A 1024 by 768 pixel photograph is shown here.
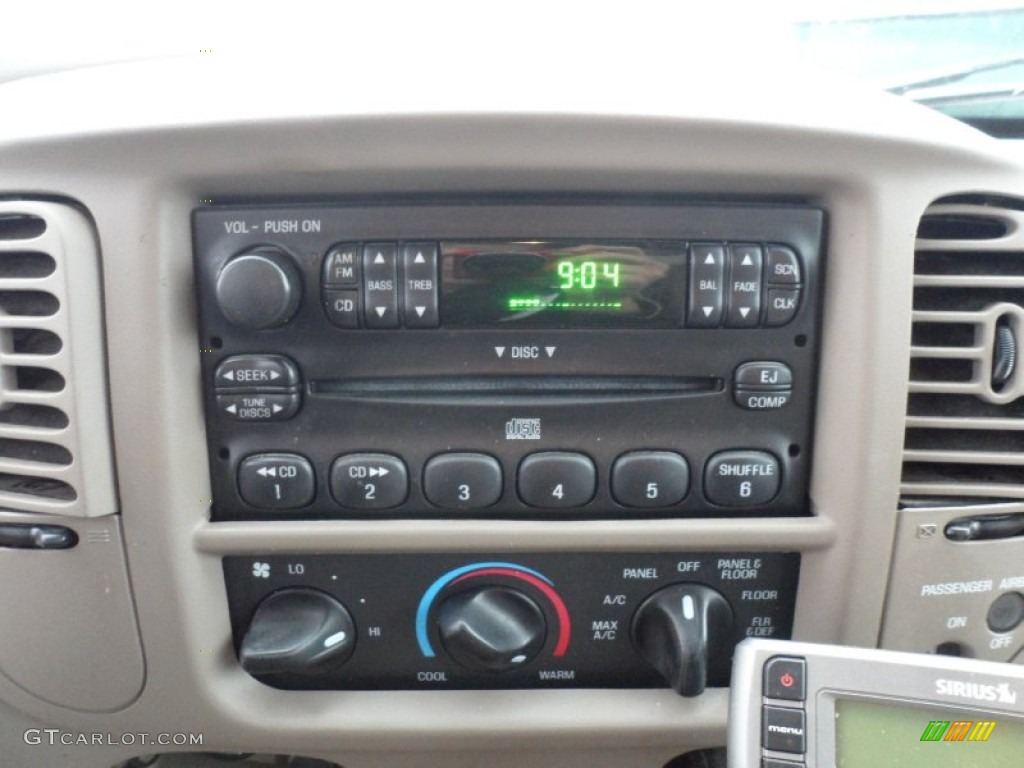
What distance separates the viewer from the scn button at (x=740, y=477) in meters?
0.71

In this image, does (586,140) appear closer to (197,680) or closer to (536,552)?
(536,552)

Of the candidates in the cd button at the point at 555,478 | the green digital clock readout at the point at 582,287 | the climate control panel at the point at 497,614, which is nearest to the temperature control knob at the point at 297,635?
the climate control panel at the point at 497,614

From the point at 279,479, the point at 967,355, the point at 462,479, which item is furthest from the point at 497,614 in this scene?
the point at 967,355

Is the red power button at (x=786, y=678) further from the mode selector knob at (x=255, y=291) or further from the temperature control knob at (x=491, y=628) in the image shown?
the mode selector knob at (x=255, y=291)

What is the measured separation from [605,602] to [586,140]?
1.38 ft

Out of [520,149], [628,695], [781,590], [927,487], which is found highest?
[520,149]

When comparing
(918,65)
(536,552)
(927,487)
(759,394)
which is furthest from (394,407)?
(918,65)

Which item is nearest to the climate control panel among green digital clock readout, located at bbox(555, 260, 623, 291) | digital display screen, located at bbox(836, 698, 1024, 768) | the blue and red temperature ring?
the blue and red temperature ring

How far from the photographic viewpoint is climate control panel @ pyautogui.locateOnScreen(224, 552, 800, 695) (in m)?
0.71

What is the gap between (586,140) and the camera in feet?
2.00

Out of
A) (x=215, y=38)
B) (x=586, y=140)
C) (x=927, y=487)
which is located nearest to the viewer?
(x=586, y=140)

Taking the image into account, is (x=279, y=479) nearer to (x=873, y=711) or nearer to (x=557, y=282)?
(x=557, y=282)

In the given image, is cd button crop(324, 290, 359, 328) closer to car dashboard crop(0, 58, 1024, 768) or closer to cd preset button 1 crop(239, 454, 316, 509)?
car dashboard crop(0, 58, 1024, 768)

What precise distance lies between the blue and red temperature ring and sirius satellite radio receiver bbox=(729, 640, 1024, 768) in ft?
0.59
